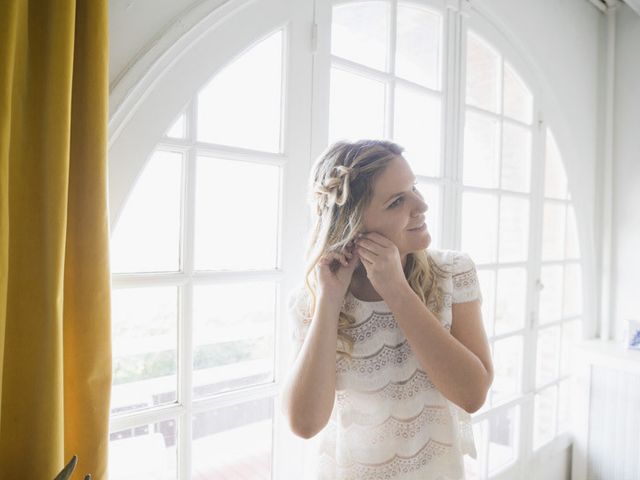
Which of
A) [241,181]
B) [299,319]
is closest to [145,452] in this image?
[299,319]

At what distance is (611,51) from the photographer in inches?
105

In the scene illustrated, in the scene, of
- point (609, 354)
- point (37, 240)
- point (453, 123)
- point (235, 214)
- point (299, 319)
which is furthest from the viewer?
point (609, 354)

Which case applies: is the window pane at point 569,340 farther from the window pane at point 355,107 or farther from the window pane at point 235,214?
the window pane at point 235,214

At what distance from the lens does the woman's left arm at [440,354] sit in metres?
0.89

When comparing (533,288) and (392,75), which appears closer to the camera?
(392,75)

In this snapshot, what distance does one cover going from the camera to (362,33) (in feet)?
5.12

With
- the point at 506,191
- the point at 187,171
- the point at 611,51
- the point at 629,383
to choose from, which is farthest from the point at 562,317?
the point at 187,171

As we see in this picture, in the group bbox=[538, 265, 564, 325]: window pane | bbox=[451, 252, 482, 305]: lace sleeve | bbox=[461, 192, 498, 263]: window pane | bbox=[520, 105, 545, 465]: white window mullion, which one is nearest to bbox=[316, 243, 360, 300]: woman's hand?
bbox=[451, 252, 482, 305]: lace sleeve

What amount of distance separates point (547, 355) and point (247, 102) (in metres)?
2.16

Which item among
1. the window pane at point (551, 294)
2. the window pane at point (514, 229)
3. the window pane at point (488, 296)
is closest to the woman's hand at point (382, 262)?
the window pane at point (488, 296)

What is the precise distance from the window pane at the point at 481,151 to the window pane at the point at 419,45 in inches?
11.3

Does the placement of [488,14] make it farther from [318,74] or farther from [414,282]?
[414,282]

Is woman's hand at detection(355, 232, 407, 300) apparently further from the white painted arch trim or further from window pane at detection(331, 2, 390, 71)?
window pane at detection(331, 2, 390, 71)

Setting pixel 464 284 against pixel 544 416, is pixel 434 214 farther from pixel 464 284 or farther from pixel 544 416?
pixel 544 416
